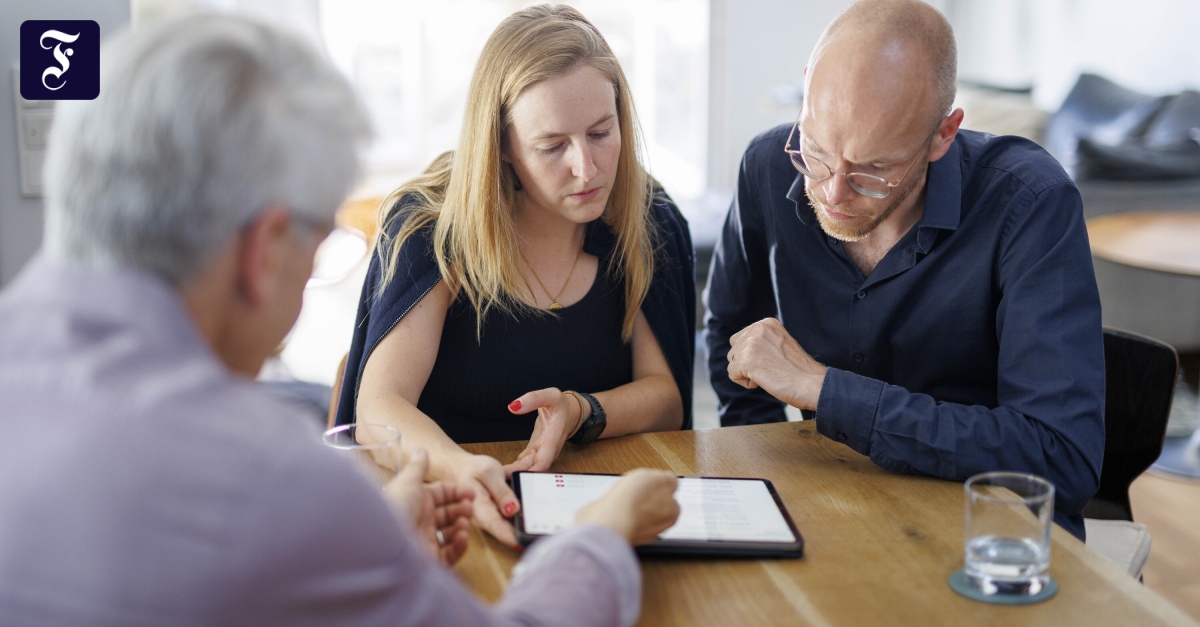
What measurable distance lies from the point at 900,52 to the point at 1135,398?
2.32 ft

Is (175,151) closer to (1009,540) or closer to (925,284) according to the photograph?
(1009,540)

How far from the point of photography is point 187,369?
0.68 m

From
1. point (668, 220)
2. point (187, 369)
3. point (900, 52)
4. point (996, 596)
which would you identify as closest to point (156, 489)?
point (187, 369)

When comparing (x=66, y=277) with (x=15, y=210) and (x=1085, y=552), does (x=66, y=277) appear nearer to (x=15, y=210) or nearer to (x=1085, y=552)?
(x=1085, y=552)

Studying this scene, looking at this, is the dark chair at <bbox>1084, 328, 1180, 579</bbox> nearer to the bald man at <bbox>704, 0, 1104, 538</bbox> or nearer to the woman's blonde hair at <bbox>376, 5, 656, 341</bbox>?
the bald man at <bbox>704, 0, 1104, 538</bbox>

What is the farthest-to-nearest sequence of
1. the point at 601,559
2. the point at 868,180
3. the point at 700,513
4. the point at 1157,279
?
the point at 1157,279 → the point at 868,180 → the point at 700,513 → the point at 601,559

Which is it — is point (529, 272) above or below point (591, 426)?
above

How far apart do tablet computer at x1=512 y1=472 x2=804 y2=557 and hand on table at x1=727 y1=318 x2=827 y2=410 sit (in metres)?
0.18

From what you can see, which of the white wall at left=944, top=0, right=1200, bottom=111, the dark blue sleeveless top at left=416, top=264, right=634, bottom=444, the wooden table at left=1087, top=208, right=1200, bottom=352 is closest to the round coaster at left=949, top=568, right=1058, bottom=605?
the dark blue sleeveless top at left=416, top=264, right=634, bottom=444

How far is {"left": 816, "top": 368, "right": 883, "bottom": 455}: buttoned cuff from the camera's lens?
140cm

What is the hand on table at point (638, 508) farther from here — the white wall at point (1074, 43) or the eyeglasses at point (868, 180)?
the white wall at point (1074, 43)

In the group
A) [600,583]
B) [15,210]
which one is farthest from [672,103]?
[600,583]

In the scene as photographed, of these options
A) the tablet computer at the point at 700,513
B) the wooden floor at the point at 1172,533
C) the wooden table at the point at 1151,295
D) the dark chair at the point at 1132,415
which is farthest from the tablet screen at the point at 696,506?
the wooden table at the point at 1151,295

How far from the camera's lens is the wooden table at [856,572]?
1.02 m
